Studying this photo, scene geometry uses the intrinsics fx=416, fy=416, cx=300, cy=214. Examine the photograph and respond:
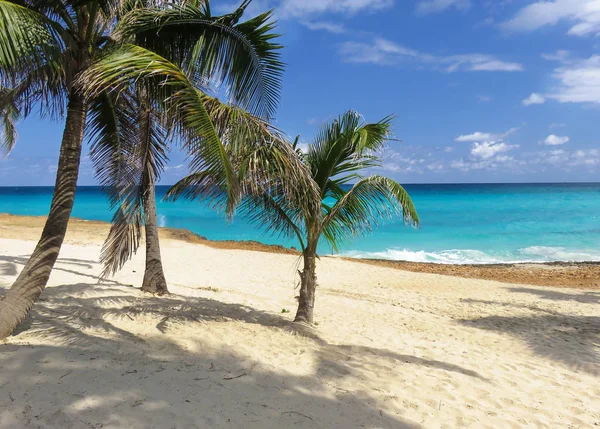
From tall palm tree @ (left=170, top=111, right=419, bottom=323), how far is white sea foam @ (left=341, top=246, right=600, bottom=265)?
1679 centimetres

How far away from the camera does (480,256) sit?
2384cm

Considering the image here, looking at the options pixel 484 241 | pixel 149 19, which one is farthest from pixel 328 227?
pixel 484 241

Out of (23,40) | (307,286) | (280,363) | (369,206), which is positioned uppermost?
(23,40)

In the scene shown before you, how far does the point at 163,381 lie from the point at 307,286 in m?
3.27

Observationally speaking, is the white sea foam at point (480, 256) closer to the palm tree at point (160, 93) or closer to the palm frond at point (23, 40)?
the palm tree at point (160, 93)

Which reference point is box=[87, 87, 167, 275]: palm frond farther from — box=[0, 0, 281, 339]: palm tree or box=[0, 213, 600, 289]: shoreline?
box=[0, 213, 600, 289]: shoreline

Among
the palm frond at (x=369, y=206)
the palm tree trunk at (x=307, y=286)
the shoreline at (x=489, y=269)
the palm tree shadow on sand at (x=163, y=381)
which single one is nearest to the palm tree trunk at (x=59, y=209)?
the palm tree shadow on sand at (x=163, y=381)

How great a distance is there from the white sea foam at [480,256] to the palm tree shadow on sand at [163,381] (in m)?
18.3

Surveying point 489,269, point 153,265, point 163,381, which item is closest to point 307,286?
point 153,265

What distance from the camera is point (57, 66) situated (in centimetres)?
419

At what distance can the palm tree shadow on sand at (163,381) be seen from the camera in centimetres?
310

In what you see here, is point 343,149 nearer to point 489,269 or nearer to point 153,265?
point 153,265

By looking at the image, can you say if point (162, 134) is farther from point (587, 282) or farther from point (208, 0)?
point (587, 282)

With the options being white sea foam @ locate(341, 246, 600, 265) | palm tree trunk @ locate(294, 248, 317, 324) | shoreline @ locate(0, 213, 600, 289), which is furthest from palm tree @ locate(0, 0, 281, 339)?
white sea foam @ locate(341, 246, 600, 265)
